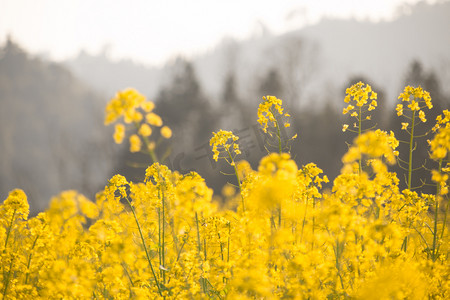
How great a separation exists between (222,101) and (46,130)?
20497mm

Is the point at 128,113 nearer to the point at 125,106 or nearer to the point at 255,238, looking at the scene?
the point at 125,106

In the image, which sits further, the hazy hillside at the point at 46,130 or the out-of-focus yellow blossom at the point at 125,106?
the hazy hillside at the point at 46,130

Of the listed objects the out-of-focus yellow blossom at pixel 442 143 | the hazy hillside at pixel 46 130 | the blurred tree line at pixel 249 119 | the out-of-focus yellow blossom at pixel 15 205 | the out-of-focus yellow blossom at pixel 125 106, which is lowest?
the out-of-focus yellow blossom at pixel 442 143

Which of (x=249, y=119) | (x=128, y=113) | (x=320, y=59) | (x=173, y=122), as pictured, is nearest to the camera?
(x=128, y=113)

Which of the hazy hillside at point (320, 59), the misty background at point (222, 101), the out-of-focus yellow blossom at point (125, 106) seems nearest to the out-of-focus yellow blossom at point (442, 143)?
the out-of-focus yellow blossom at point (125, 106)

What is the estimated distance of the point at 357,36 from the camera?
52.9m

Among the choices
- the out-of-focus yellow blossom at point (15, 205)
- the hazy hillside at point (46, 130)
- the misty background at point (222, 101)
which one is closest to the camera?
the out-of-focus yellow blossom at point (15, 205)

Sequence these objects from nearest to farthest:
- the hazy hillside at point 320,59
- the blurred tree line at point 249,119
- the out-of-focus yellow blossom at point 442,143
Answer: the out-of-focus yellow blossom at point 442,143 → the blurred tree line at point 249,119 → the hazy hillside at point 320,59

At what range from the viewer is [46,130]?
34.5 meters

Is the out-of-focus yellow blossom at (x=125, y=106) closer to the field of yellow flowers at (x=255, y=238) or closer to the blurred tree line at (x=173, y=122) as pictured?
the field of yellow flowers at (x=255, y=238)

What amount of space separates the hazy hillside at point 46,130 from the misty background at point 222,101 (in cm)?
10

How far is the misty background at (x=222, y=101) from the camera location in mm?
18906

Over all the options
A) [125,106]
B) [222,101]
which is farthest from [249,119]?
[125,106]

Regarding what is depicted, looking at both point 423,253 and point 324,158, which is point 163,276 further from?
point 324,158
